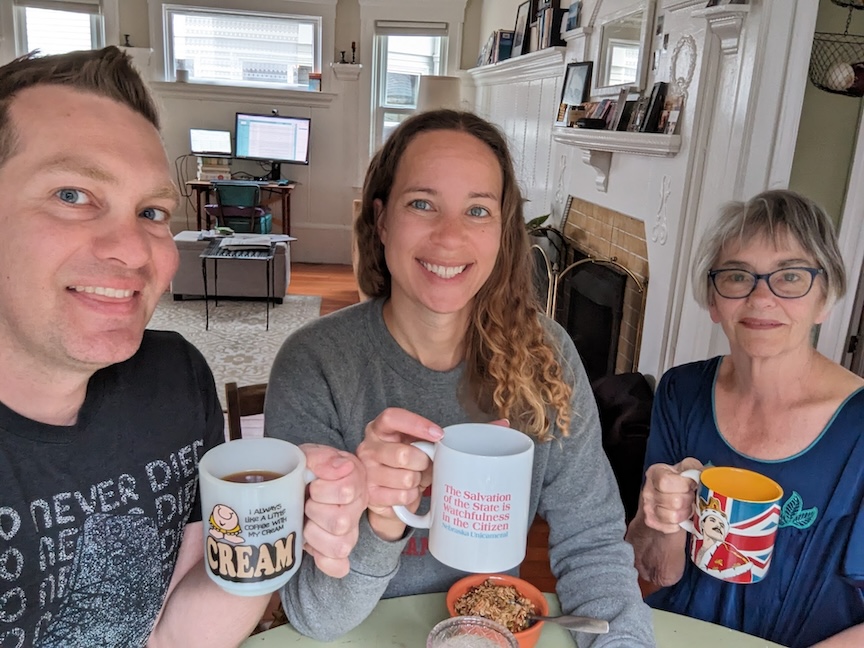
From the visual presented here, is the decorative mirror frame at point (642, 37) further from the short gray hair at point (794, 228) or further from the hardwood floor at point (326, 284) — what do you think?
the hardwood floor at point (326, 284)

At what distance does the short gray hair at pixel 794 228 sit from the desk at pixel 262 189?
18.2 ft

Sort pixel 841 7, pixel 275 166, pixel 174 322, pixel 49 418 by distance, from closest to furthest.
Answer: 1. pixel 49 418
2. pixel 841 7
3. pixel 174 322
4. pixel 275 166

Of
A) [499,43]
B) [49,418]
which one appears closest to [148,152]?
[49,418]

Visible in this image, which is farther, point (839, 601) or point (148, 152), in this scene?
point (839, 601)

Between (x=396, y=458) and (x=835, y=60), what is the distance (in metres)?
2.00

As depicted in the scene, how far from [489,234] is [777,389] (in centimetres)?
63

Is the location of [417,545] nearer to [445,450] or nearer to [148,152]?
[445,450]

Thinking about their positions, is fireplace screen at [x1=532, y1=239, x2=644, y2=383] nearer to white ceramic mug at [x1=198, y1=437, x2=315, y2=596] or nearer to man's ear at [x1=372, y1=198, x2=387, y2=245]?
man's ear at [x1=372, y1=198, x2=387, y2=245]

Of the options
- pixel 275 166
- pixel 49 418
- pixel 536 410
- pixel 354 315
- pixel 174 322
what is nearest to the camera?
pixel 49 418

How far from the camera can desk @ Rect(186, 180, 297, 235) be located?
6.27 meters

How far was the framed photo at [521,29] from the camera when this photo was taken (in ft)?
14.8

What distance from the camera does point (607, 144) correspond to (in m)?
2.82

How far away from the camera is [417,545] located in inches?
43.6

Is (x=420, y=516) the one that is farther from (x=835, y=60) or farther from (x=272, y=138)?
(x=272, y=138)
